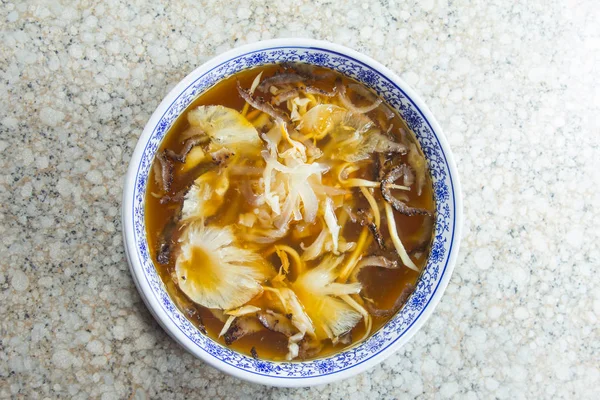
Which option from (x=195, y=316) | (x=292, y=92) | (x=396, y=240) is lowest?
(x=195, y=316)

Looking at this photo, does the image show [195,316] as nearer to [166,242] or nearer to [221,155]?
[166,242]

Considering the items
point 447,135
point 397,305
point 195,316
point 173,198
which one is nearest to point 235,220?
point 173,198

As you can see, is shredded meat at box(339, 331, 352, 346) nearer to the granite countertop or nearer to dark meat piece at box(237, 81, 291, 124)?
the granite countertop

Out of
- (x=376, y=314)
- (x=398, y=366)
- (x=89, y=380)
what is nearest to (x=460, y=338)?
(x=398, y=366)

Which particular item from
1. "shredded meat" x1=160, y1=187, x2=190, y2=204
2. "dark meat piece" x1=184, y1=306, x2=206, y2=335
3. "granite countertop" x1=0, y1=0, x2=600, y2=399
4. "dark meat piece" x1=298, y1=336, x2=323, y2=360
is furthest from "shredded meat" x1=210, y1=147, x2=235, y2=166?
"dark meat piece" x1=298, y1=336, x2=323, y2=360

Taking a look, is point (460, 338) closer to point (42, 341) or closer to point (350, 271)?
point (350, 271)

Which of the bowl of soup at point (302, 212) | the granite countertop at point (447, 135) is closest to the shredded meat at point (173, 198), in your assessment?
the bowl of soup at point (302, 212)

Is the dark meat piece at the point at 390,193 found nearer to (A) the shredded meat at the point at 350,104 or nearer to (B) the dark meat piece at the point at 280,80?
(A) the shredded meat at the point at 350,104
